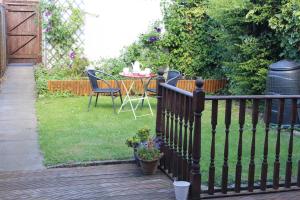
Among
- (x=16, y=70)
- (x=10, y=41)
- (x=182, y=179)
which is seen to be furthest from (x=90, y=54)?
(x=182, y=179)

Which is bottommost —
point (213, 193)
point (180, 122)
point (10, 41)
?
point (213, 193)

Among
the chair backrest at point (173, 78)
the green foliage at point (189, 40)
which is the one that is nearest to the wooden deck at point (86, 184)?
the chair backrest at point (173, 78)

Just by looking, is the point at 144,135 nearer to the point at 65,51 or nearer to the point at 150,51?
the point at 150,51

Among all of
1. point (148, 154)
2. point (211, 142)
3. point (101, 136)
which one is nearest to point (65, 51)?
point (101, 136)

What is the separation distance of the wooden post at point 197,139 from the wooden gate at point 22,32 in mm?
10068

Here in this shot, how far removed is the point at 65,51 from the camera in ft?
33.8

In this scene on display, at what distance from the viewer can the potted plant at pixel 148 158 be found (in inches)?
158

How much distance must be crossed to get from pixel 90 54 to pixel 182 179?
23.1ft

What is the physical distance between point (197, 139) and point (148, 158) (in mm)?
735

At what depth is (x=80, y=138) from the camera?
17.5ft

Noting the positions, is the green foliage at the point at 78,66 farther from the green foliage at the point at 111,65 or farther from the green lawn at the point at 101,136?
the green lawn at the point at 101,136

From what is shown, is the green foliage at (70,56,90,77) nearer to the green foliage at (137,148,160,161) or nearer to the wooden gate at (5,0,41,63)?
the wooden gate at (5,0,41,63)

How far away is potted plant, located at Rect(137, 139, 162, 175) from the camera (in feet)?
13.2

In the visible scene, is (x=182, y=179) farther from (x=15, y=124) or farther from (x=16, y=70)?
(x=16, y=70)
